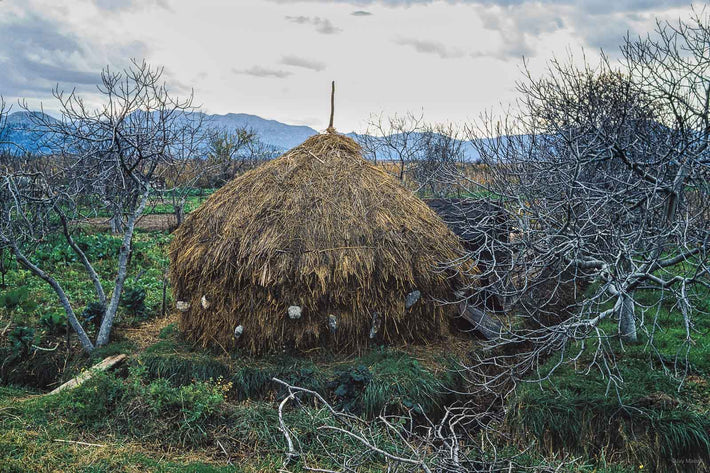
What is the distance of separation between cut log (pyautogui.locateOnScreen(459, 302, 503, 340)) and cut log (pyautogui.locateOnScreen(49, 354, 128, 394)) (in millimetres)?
5005

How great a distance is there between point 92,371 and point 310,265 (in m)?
3.04

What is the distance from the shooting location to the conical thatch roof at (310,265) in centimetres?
659

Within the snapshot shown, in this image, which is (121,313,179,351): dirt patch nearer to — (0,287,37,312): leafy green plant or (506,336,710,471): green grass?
(0,287,37,312): leafy green plant

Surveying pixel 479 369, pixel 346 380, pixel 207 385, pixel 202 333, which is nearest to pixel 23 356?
pixel 202 333

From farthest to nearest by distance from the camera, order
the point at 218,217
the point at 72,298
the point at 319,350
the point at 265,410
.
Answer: the point at 72,298, the point at 218,217, the point at 319,350, the point at 265,410

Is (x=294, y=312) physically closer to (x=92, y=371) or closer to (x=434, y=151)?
(x=92, y=371)

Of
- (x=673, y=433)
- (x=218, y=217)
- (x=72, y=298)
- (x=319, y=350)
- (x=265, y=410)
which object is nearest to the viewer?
(x=673, y=433)

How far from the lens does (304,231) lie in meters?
6.84

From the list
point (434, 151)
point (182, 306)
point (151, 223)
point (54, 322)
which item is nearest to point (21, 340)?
point (54, 322)

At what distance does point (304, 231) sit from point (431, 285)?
6.47ft

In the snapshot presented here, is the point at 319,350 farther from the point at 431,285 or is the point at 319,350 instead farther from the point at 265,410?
the point at 431,285

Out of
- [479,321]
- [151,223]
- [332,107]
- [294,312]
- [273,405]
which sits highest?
[332,107]

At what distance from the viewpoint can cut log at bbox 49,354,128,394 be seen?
624 cm

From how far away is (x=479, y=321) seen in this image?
7480mm
